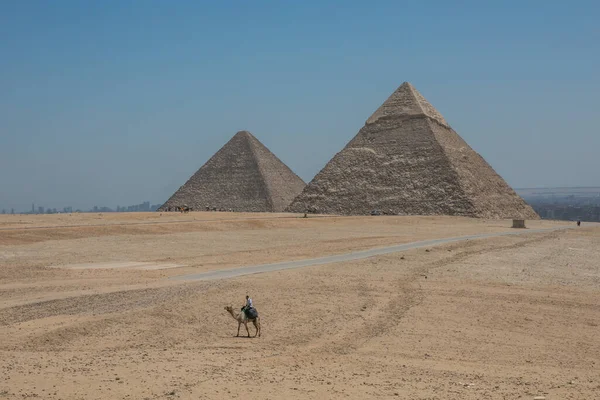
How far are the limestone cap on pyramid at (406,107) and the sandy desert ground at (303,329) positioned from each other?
2528 inches

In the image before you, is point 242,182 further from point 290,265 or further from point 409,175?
point 290,265

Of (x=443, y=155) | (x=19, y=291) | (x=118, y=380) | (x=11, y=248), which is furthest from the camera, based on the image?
(x=443, y=155)

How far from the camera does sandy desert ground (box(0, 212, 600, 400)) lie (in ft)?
31.2

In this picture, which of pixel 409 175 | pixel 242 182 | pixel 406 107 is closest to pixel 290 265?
pixel 409 175

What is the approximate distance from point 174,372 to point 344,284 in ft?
32.3

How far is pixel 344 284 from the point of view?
1925 centimetres

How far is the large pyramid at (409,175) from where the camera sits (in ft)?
257

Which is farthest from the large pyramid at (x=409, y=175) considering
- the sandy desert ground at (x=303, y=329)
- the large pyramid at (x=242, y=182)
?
the sandy desert ground at (x=303, y=329)

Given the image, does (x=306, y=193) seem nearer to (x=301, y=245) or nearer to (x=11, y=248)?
(x=301, y=245)

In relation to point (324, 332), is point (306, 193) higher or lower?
higher

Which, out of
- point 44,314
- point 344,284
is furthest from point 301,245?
point 44,314

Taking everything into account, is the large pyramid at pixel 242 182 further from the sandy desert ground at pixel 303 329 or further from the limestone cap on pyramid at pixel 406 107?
the sandy desert ground at pixel 303 329

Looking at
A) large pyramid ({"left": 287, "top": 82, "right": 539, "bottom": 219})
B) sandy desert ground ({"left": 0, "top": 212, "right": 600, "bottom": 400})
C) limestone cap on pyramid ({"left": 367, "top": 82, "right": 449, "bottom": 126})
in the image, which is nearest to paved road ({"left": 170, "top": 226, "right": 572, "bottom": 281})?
sandy desert ground ({"left": 0, "top": 212, "right": 600, "bottom": 400})

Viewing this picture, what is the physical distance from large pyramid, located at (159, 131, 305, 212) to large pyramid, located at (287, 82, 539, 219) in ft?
28.0
